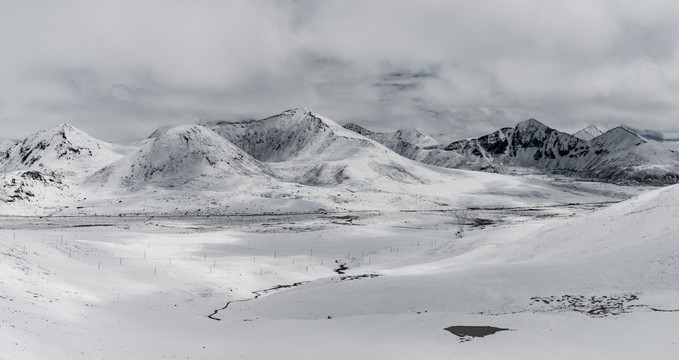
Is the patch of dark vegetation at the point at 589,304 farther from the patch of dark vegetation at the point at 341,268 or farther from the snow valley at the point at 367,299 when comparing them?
the patch of dark vegetation at the point at 341,268

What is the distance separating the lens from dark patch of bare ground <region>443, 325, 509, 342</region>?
26906 mm

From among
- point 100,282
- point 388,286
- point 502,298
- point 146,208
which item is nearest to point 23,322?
point 100,282

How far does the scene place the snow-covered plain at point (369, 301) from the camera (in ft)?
81.5

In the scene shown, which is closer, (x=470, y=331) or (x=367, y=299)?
(x=470, y=331)

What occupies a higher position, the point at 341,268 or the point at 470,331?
Answer: the point at 470,331

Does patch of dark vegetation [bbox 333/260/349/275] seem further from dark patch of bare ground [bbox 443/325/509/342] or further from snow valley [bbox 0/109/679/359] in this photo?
dark patch of bare ground [bbox 443/325/509/342]

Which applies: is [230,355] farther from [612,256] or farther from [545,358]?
[612,256]

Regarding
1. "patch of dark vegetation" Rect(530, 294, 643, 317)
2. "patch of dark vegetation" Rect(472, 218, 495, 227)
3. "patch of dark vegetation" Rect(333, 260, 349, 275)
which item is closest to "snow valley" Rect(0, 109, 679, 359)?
"patch of dark vegetation" Rect(530, 294, 643, 317)

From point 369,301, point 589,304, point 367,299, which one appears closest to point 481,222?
point 367,299

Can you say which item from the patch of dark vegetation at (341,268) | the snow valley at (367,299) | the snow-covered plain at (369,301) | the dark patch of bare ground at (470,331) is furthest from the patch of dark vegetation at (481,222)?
the dark patch of bare ground at (470,331)

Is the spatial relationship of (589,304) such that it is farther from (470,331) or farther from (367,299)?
(367,299)

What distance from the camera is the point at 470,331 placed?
2792 centimetres

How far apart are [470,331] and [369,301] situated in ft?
34.3

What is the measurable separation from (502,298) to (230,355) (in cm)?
2012
